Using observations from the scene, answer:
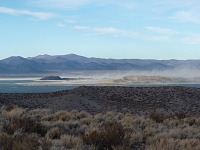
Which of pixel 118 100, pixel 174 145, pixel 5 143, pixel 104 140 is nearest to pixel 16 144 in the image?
pixel 5 143

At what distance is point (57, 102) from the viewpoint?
3381 cm

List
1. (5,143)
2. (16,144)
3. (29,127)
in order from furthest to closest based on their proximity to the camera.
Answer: (29,127), (5,143), (16,144)

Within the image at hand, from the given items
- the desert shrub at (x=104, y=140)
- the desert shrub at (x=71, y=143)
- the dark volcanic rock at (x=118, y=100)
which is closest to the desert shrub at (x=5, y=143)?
the desert shrub at (x=71, y=143)

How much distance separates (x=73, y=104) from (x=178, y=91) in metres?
15.3

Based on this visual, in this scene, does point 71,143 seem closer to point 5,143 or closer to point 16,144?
point 5,143

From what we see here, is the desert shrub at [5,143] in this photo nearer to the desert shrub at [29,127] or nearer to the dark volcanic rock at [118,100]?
the desert shrub at [29,127]

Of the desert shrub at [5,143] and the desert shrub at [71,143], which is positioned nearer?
the desert shrub at [5,143]

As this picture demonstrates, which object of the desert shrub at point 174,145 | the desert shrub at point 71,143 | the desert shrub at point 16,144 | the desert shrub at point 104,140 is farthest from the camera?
the desert shrub at point 104,140

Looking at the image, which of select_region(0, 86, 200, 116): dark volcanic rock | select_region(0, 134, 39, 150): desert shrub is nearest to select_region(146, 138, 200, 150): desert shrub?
select_region(0, 134, 39, 150): desert shrub

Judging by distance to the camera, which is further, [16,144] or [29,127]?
[29,127]

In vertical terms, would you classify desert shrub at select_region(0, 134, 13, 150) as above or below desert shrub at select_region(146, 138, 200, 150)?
above

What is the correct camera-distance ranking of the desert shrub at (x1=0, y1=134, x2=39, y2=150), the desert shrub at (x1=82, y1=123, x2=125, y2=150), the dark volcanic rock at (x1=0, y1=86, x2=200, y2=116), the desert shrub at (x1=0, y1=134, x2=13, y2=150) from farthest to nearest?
the dark volcanic rock at (x1=0, y1=86, x2=200, y2=116) → the desert shrub at (x1=82, y1=123, x2=125, y2=150) → the desert shrub at (x1=0, y1=134, x2=13, y2=150) → the desert shrub at (x1=0, y1=134, x2=39, y2=150)

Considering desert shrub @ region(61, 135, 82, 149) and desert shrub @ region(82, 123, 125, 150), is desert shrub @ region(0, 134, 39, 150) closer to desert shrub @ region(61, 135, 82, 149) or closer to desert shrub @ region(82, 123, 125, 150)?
desert shrub @ region(61, 135, 82, 149)

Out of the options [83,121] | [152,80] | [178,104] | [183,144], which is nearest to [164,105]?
[178,104]
